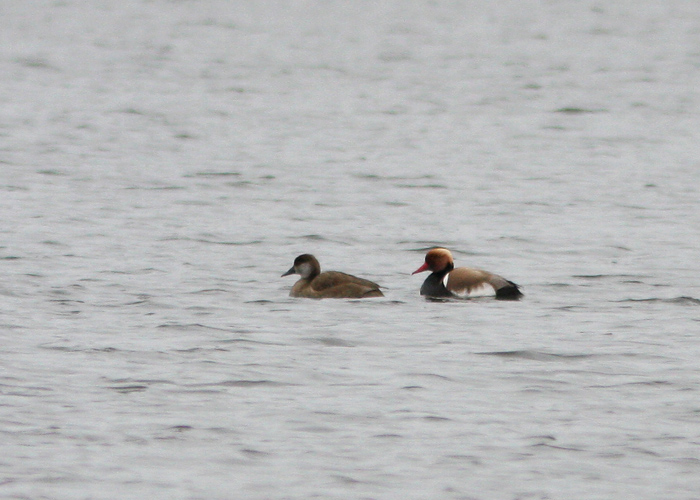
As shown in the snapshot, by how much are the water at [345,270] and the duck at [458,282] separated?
1.03 ft

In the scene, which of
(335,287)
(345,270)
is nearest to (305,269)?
(335,287)

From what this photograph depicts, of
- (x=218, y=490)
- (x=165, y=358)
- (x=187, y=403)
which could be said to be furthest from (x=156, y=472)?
(x=165, y=358)

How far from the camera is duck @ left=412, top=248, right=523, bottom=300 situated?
13383 millimetres

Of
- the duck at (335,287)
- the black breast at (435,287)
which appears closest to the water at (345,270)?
the duck at (335,287)

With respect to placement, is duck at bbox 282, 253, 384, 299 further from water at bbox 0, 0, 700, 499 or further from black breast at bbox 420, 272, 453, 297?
black breast at bbox 420, 272, 453, 297

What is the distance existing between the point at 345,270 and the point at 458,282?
2010 millimetres

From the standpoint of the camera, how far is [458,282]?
13.7m

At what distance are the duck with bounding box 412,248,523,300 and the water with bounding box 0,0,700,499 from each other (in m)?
Answer: 0.31

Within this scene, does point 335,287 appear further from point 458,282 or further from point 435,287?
point 458,282

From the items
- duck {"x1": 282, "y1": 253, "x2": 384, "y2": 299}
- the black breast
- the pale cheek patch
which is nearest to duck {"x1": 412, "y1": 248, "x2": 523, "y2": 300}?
the black breast

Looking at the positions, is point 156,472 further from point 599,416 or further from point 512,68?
point 512,68

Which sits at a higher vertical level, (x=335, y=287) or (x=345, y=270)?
(x=335, y=287)

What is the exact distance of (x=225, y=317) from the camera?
12.5m

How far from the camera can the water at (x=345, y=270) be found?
859 centimetres
